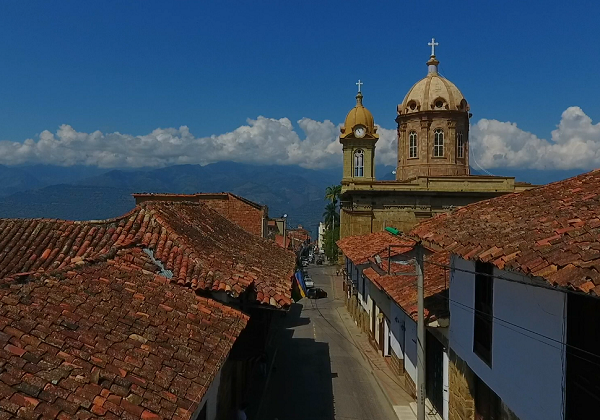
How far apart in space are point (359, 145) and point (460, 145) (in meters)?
8.35

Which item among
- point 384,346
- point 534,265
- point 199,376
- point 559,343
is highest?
point 534,265

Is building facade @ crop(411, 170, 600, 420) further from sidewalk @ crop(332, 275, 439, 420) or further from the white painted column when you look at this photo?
sidewalk @ crop(332, 275, 439, 420)

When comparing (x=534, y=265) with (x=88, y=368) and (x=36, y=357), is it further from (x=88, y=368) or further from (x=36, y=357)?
(x=36, y=357)

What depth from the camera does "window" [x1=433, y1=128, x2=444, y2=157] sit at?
125 ft

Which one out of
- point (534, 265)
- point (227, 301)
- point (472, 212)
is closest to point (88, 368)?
point (227, 301)

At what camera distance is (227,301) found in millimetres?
8648

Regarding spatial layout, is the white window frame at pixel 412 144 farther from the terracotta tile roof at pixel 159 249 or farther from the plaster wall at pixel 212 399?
the plaster wall at pixel 212 399

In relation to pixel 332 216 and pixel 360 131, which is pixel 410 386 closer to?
pixel 360 131

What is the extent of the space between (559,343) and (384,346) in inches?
502

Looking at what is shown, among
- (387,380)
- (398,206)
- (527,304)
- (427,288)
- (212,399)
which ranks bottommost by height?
(387,380)

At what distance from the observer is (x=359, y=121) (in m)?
39.9

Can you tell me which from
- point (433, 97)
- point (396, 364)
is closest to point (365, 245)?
point (396, 364)

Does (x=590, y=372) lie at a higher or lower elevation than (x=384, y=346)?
Answer: higher

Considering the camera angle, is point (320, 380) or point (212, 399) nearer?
point (212, 399)
